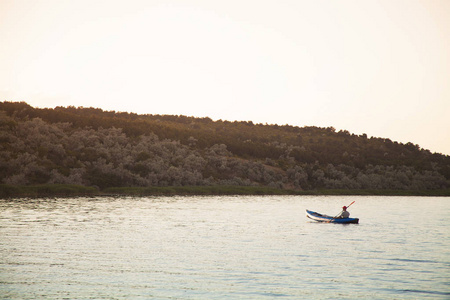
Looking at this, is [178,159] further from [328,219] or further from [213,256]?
[213,256]

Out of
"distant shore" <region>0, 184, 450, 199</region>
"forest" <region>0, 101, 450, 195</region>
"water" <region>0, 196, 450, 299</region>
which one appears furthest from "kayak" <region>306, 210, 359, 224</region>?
"forest" <region>0, 101, 450, 195</region>

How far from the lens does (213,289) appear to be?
24891 mm

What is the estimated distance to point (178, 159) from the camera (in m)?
118

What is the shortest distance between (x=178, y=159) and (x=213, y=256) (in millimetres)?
83992

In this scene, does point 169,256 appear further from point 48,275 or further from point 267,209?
point 267,209

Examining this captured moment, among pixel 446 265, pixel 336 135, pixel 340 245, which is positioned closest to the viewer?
pixel 446 265

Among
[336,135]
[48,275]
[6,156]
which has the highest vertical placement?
[336,135]

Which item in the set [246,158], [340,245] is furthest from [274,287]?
[246,158]

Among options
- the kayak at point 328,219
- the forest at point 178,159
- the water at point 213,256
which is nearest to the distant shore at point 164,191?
the forest at point 178,159

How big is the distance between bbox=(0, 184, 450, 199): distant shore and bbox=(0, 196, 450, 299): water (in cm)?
1768

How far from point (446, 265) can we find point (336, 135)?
6479 inches

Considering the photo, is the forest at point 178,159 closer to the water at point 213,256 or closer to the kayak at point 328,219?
the water at point 213,256

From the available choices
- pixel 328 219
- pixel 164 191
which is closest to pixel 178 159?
pixel 164 191

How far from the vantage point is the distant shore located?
81.3m
